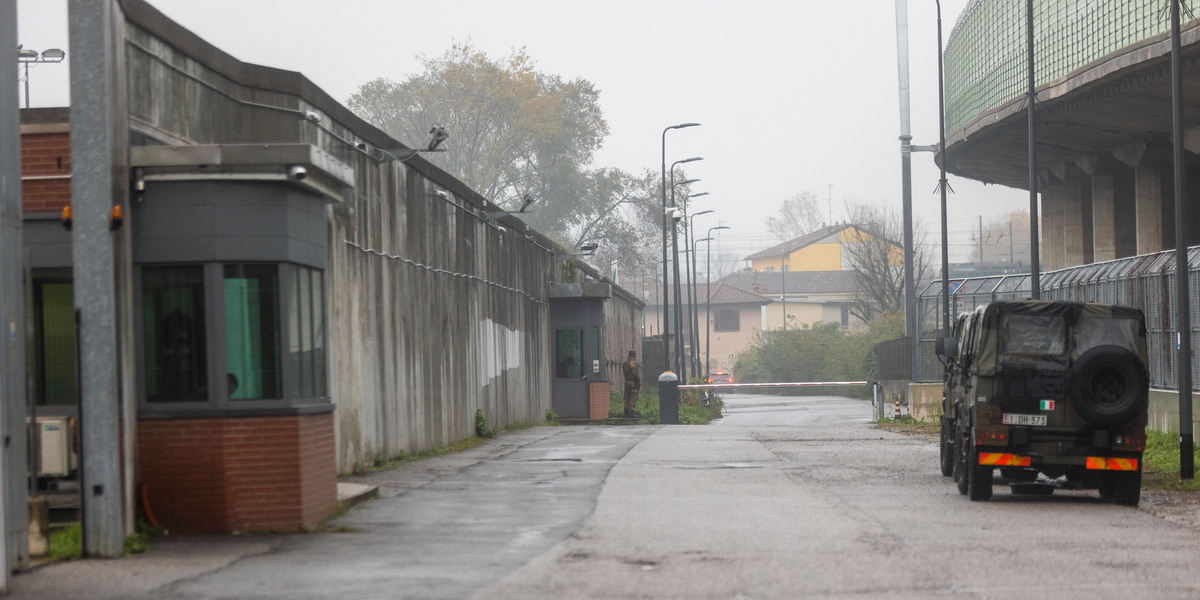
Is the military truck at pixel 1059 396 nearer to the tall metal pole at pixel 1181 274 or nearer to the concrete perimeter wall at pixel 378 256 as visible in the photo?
the tall metal pole at pixel 1181 274

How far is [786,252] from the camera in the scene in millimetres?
134125

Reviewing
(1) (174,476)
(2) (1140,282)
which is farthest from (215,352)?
(2) (1140,282)

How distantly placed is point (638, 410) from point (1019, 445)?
1182 inches

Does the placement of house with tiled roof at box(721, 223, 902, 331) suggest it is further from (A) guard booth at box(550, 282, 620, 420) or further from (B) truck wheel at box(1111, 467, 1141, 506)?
(B) truck wheel at box(1111, 467, 1141, 506)

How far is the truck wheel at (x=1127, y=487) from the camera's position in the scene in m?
15.0

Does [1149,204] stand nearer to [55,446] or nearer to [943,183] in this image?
[943,183]

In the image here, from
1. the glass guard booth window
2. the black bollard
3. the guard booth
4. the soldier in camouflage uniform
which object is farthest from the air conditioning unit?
the soldier in camouflage uniform

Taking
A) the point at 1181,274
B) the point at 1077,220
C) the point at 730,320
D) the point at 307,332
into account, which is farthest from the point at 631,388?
the point at 730,320

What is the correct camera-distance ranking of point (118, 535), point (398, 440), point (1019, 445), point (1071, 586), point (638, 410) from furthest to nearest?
point (638, 410), point (398, 440), point (1019, 445), point (118, 535), point (1071, 586)

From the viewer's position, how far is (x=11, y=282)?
9.71 meters

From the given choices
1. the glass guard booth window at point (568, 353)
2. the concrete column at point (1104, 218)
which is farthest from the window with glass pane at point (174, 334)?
the concrete column at point (1104, 218)

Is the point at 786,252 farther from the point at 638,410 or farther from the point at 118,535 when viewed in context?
the point at 118,535

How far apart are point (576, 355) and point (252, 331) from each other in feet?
95.8

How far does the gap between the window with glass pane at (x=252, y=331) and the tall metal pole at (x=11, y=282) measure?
84.7 inches
